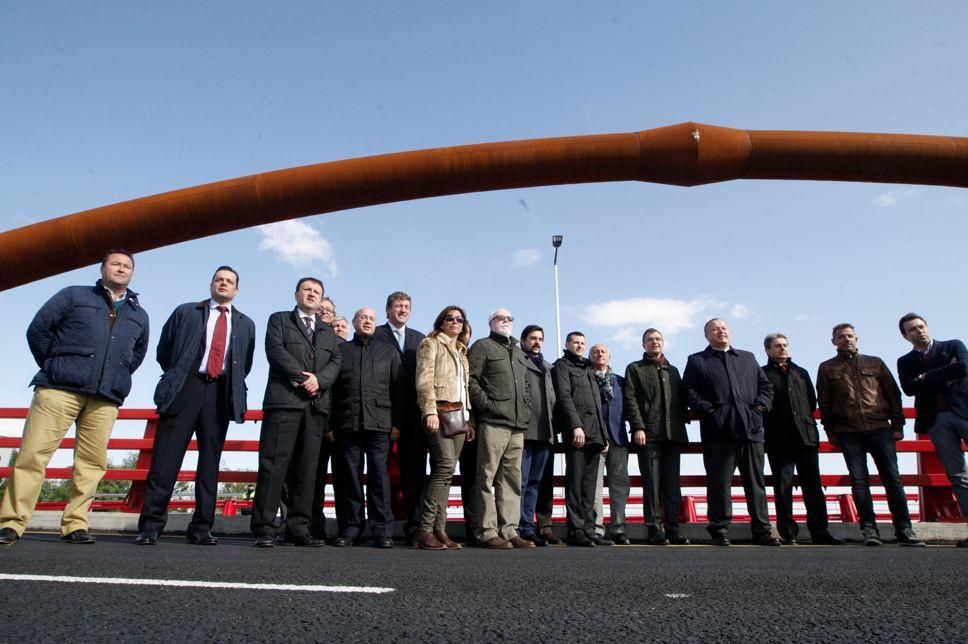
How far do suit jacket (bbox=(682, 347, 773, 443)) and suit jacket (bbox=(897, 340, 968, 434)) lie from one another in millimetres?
1245

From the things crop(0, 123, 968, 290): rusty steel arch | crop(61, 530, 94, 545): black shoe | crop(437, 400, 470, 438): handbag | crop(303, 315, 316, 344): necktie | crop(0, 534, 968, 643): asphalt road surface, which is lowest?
crop(0, 534, 968, 643): asphalt road surface

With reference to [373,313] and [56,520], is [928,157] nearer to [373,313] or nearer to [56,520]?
[373,313]

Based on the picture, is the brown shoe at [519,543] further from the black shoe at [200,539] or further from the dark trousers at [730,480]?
the black shoe at [200,539]

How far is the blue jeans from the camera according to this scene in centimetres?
598

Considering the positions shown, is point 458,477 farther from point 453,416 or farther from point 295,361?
point 295,361

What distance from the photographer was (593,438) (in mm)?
6203

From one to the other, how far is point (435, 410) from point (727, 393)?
2.77m

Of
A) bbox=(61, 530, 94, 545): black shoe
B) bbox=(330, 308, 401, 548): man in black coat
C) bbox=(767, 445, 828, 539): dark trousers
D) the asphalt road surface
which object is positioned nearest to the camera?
the asphalt road surface

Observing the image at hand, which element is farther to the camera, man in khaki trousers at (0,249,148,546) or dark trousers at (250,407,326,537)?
dark trousers at (250,407,326,537)

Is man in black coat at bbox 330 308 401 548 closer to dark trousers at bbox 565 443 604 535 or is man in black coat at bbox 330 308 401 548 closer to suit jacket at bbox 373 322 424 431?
suit jacket at bbox 373 322 424 431

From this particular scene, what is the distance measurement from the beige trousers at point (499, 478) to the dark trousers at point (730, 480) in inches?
71.5

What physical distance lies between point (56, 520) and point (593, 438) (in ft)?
16.1

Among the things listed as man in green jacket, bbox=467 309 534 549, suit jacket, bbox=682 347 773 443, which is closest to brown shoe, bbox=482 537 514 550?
man in green jacket, bbox=467 309 534 549

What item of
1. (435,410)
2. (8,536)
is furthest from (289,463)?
(8,536)
